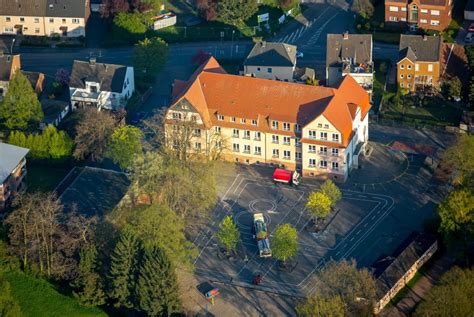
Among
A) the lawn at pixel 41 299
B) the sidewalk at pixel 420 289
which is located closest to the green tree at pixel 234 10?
the sidewalk at pixel 420 289

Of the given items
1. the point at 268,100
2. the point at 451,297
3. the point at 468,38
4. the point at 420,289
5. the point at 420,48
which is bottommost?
the point at 420,289

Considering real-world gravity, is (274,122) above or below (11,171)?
above

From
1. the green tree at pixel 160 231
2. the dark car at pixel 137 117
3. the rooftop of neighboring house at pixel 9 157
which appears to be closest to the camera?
the green tree at pixel 160 231

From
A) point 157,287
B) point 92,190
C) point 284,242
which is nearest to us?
point 157,287

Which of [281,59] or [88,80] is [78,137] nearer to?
[88,80]

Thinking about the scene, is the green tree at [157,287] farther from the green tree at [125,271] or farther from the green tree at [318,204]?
the green tree at [318,204]

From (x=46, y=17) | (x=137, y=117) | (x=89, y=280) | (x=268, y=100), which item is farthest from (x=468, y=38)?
(x=89, y=280)

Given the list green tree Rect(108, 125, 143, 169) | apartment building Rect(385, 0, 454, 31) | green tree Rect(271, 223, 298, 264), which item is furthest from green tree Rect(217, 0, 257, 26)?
green tree Rect(271, 223, 298, 264)

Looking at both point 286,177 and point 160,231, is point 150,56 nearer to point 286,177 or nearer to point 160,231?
point 286,177
